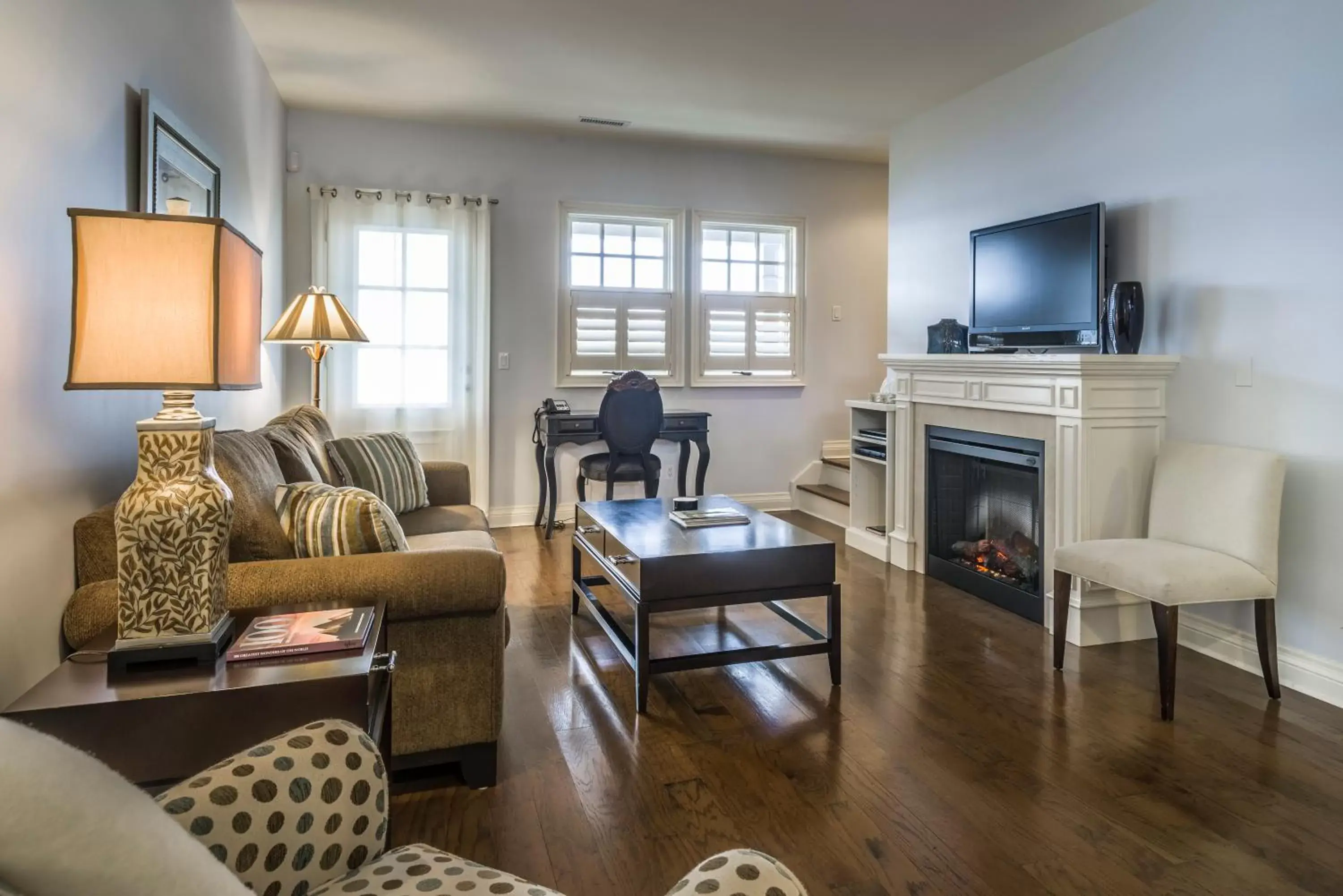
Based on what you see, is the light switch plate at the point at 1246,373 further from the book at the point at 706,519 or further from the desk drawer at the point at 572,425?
the desk drawer at the point at 572,425

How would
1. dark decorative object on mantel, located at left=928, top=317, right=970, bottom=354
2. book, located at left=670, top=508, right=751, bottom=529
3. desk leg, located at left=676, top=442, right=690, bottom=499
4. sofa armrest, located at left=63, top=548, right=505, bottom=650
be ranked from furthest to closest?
desk leg, located at left=676, top=442, right=690, bottom=499 → dark decorative object on mantel, located at left=928, top=317, right=970, bottom=354 → book, located at left=670, top=508, right=751, bottom=529 → sofa armrest, located at left=63, top=548, right=505, bottom=650

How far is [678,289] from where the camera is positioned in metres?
6.08

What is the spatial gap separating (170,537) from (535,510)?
169 inches

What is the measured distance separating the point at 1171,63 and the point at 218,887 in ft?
13.6

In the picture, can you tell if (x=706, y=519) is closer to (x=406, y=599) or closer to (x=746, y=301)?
(x=406, y=599)

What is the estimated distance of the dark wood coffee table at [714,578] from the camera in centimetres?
266

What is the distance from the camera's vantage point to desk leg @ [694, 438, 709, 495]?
5754 millimetres

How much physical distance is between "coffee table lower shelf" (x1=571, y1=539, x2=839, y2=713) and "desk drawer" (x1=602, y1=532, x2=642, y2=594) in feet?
0.11

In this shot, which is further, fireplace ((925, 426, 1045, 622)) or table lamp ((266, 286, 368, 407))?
table lamp ((266, 286, 368, 407))

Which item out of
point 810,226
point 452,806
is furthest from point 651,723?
point 810,226

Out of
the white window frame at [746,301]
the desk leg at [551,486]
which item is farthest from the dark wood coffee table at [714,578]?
the white window frame at [746,301]

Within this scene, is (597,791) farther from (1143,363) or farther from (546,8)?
(546,8)

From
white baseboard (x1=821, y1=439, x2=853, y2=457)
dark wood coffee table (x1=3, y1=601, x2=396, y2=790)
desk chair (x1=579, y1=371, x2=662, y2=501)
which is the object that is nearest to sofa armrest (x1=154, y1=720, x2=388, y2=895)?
dark wood coffee table (x1=3, y1=601, x2=396, y2=790)

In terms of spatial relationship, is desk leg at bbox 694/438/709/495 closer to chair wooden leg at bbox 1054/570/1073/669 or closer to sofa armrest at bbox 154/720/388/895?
chair wooden leg at bbox 1054/570/1073/669
